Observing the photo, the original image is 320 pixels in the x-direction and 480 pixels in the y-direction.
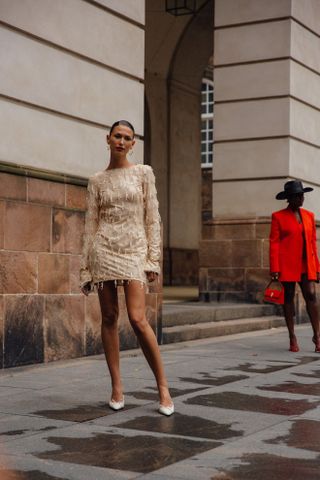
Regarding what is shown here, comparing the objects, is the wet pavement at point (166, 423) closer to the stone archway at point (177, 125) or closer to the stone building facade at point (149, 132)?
the stone building facade at point (149, 132)

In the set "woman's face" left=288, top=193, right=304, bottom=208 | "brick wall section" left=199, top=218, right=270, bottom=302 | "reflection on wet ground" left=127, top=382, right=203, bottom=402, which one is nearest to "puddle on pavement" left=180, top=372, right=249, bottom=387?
"reflection on wet ground" left=127, top=382, right=203, bottom=402

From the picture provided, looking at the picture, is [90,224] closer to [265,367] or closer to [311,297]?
[265,367]

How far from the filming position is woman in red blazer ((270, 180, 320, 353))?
9781 millimetres

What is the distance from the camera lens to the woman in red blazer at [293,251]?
32.1 ft

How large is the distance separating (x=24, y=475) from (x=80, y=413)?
163cm

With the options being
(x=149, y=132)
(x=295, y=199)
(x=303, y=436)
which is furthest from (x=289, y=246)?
(x=149, y=132)

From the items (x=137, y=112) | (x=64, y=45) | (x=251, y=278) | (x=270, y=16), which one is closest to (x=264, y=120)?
(x=270, y=16)

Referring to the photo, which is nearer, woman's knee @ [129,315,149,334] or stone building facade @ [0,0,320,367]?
woman's knee @ [129,315,149,334]

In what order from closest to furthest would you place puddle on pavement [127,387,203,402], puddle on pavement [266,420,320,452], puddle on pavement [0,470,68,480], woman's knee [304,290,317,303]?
puddle on pavement [0,470,68,480] → puddle on pavement [266,420,320,452] → puddle on pavement [127,387,203,402] → woman's knee [304,290,317,303]

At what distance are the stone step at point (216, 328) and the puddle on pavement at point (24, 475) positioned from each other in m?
6.31

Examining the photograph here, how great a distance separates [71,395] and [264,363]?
2.77 meters

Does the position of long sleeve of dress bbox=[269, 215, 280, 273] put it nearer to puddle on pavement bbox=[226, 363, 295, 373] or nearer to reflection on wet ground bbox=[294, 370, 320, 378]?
puddle on pavement bbox=[226, 363, 295, 373]

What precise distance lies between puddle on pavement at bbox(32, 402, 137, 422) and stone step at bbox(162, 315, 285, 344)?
4514 millimetres

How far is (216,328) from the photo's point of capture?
38.7 ft
